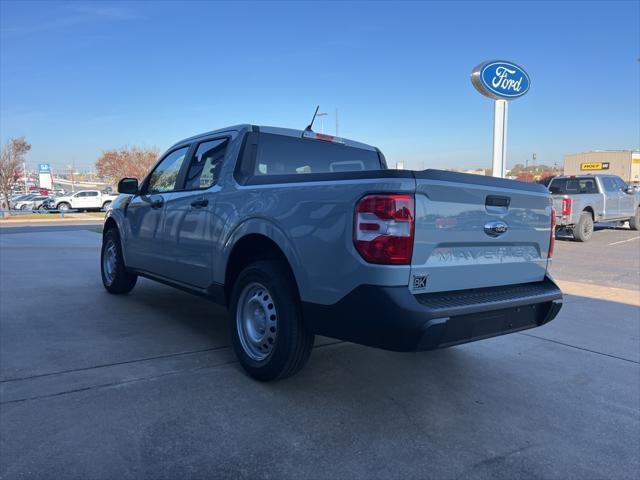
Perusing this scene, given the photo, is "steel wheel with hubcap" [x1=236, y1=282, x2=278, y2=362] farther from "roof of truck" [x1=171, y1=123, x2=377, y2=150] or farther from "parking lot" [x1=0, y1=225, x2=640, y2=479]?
"roof of truck" [x1=171, y1=123, x2=377, y2=150]

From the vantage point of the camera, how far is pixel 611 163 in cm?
6419

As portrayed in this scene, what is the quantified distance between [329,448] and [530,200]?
219 cm

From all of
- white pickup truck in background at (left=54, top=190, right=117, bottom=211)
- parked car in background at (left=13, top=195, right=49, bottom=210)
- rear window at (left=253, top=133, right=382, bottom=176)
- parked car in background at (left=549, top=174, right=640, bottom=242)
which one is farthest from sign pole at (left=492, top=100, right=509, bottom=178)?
parked car in background at (left=13, top=195, right=49, bottom=210)

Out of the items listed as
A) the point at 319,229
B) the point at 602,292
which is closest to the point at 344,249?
the point at 319,229

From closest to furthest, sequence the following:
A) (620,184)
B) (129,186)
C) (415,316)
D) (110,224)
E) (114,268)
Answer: (415,316) < (129,186) < (114,268) < (110,224) < (620,184)

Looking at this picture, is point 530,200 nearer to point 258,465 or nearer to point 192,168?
point 258,465

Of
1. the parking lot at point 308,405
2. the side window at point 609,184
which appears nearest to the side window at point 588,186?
the side window at point 609,184

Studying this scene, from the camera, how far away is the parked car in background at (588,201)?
13703 mm

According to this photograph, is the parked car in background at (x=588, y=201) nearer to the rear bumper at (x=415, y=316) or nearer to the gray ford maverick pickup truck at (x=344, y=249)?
the gray ford maverick pickup truck at (x=344, y=249)

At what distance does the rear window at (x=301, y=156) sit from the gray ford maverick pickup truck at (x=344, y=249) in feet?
0.04

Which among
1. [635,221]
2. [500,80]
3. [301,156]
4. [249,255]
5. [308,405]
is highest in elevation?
[500,80]

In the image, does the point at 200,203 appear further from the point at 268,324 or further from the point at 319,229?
the point at 319,229

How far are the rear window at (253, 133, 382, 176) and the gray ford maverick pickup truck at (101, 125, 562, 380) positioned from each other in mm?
12

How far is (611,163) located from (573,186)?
57654 millimetres
